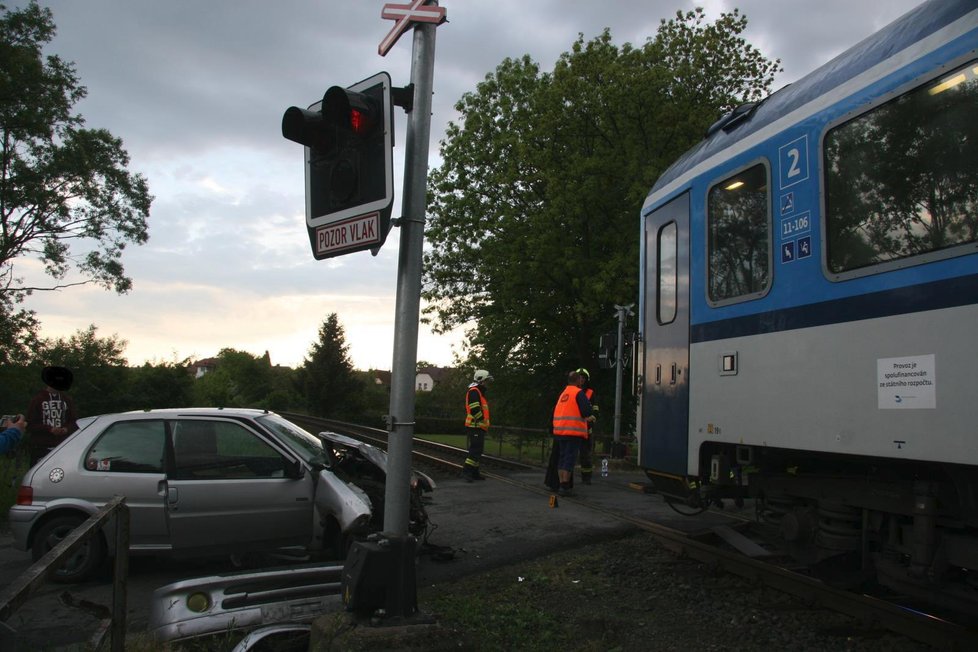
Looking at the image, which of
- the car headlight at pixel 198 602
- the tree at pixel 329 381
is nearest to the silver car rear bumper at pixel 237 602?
the car headlight at pixel 198 602

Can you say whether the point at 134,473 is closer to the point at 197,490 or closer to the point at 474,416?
the point at 197,490

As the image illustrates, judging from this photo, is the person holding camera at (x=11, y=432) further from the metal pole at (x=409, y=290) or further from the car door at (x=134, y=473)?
the metal pole at (x=409, y=290)

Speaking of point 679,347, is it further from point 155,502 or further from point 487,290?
point 487,290

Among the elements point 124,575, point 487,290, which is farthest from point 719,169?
point 487,290


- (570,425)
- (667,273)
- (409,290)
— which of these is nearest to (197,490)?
(409,290)

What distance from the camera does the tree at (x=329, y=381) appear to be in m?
59.0

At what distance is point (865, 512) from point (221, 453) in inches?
211

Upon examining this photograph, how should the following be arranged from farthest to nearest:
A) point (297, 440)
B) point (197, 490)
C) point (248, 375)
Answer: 1. point (248, 375)
2. point (297, 440)
3. point (197, 490)

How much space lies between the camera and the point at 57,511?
6.24 m

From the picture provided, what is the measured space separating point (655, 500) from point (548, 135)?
56.4 ft

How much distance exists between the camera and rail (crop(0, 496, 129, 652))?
7.43ft

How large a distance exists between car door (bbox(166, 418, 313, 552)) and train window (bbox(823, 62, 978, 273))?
4.98 meters

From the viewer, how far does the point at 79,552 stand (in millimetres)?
6184

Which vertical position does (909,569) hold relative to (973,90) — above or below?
below
